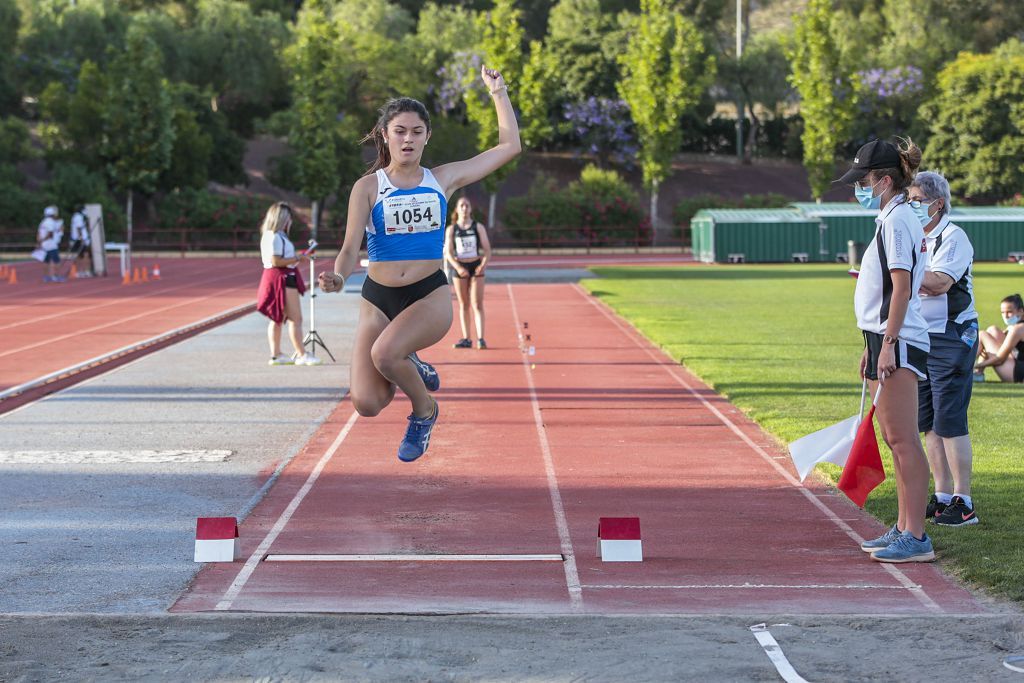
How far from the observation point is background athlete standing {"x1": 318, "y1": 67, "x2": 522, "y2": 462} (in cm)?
695

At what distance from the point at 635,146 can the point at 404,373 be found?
68.1 metres

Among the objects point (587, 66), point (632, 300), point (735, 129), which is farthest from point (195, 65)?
point (632, 300)

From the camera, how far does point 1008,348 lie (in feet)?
49.2

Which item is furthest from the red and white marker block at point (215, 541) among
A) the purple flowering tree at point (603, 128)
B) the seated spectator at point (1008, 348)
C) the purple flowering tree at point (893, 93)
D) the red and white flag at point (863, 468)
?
the purple flowering tree at point (893, 93)

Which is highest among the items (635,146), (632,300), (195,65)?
(195,65)

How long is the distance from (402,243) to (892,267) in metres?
2.44

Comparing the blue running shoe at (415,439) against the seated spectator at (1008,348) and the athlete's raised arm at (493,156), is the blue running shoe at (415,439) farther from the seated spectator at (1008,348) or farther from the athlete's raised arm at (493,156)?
the seated spectator at (1008,348)

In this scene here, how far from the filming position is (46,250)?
118 feet

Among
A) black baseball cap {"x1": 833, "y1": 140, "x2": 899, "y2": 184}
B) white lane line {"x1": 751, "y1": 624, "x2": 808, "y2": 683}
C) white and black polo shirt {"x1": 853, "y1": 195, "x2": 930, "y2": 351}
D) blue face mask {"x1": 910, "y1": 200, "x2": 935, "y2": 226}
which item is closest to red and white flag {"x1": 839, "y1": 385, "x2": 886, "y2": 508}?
white and black polo shirt {"x1": 853, "y1": 195, "x2": 930, "y2": 351}

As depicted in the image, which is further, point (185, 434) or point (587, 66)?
point (587, 66)

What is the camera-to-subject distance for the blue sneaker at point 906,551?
7.07 metres

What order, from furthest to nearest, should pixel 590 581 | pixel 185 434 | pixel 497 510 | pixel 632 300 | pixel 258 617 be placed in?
pixel 632 300 → pixel 185 434 → pixel 497 510 → pixel 590 581 → pixel 258 617

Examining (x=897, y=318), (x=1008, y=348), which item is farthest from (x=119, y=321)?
(x=897, y=318)

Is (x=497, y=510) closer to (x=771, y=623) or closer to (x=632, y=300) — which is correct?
(x=771, y=623)
